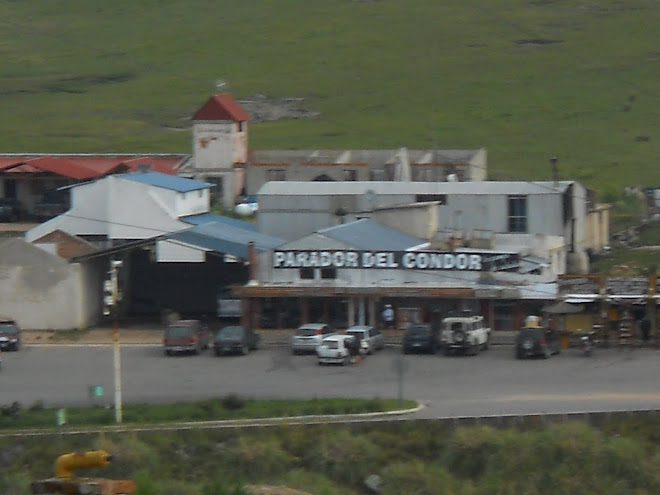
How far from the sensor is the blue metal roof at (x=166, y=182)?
50.2 meters

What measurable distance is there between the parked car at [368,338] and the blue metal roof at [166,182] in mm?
10994

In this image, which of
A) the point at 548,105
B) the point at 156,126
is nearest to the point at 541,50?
the point at 548,105

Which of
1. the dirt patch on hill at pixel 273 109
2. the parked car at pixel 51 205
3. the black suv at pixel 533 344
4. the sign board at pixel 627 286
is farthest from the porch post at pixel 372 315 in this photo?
the dirt patch on hill at pixel 273 109

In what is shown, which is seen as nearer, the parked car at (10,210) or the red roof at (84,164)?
the parked car at (10,210)

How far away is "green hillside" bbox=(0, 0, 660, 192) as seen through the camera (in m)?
86.0

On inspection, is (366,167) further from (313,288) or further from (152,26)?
(152,26)

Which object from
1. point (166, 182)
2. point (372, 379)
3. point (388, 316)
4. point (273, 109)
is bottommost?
point (372, 379)

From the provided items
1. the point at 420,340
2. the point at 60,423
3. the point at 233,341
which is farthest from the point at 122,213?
the point at 60,423

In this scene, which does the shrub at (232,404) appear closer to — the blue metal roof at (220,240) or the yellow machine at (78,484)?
the yellow machine at (78,484)

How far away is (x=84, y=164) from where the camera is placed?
61.9m

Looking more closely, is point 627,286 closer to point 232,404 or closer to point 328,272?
point 328,272

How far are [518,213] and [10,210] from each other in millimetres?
19833

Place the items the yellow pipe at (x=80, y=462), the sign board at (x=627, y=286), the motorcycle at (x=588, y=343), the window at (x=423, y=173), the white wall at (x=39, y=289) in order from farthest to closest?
the window at (x=423, y=173) → the white wall at (x=39, y=289) → the sign board at (x=627, y=286) → the motorcycle at (x=588, y=343) → the yellow pipe at (x=80, y=462)

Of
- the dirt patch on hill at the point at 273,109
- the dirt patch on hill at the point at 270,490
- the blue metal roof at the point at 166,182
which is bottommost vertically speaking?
the dirt patch on hill at the point at 270,490
